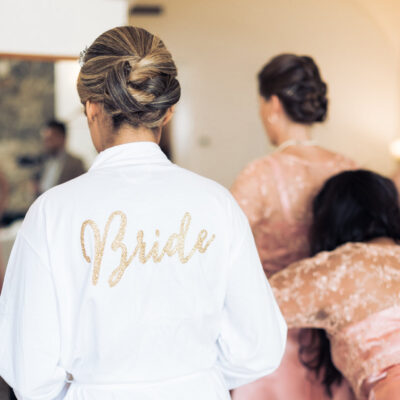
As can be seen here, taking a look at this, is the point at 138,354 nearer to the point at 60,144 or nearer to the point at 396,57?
the point at 60,144

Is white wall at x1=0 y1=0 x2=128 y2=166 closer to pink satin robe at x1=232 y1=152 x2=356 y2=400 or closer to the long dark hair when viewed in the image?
pink satin robe at x1=232 y1=152 x2=356 y2=400

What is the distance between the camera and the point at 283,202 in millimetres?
2176

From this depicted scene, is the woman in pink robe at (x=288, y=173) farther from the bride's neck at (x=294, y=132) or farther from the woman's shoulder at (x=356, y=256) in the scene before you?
the woman's shoulder at (x=356, y=256)

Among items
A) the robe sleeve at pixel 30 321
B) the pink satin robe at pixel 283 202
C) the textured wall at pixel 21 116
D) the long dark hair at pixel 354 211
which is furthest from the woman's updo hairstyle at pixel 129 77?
the textured wall at pixel 21 116

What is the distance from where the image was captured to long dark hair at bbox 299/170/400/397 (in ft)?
5.91

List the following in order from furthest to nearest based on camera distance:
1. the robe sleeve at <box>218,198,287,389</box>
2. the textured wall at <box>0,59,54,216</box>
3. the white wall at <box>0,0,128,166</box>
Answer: the textured wall at <box>0,59,54,216</box>
the white wall at <box>0,0,128,166</box>
the robe sleeve at <box>218,198,287,389</box>

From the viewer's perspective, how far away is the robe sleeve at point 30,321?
3.45 ft

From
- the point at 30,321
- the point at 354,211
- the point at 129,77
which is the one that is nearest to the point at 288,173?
the point at 354,211

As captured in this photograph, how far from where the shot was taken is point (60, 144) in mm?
5348

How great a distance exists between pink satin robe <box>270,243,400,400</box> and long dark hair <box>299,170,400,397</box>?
130 mm

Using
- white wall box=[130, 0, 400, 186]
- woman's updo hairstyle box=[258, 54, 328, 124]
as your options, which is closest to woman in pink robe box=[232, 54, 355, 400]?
woman's updo hairstyle box=[258, 54, 328, 124]

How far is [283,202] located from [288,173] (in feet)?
0.34

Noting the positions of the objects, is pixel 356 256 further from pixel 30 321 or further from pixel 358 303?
pixel 30 321

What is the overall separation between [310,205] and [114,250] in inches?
48.7
